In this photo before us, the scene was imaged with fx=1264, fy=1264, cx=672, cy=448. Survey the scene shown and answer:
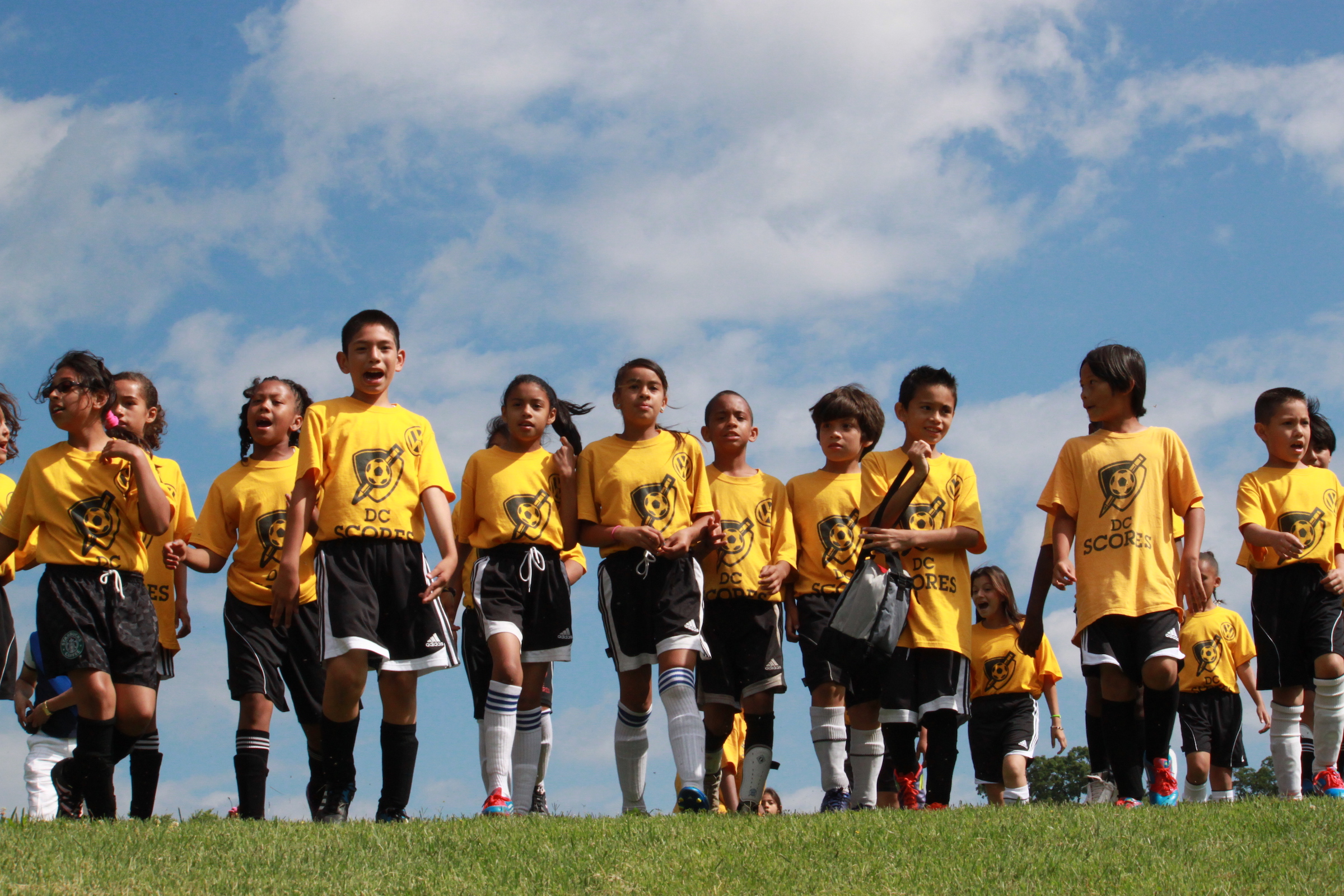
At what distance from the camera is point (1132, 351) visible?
7.16m

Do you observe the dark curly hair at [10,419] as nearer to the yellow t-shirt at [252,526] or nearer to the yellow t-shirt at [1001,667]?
the yellow t-shirt at [252,526]

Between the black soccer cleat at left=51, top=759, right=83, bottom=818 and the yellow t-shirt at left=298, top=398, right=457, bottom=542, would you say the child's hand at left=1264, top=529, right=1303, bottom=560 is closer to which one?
the yellow t-shirt at left=298, top=398, right=457, bottom=542

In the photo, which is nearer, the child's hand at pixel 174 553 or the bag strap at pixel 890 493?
the bag strap at pixel 890 493

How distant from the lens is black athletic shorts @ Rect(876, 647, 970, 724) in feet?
23.4

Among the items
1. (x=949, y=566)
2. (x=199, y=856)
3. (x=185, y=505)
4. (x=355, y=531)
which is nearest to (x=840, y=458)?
(x=949, y=566)

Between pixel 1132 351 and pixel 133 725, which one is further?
pixel 1132 351

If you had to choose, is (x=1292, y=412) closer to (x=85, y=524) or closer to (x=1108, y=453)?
(x=1108, y=453)

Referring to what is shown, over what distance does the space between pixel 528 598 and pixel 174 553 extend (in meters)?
2.16

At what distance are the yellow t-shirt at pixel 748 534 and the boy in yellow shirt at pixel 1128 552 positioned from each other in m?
1.72

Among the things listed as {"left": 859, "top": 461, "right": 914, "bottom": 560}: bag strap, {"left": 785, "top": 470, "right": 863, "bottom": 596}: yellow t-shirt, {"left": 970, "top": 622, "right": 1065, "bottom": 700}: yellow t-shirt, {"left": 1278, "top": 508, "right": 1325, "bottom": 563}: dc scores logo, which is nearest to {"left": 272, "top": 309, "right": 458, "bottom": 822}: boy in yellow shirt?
{"left": 859, "top": 461, "right": 914, "bottom": 560}: bag strap

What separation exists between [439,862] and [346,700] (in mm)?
1470

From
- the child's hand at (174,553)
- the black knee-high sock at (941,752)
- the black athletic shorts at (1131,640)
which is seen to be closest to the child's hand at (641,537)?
the black knee-high sock at (941,752)

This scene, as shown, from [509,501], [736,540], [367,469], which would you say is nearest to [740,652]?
[736,540]

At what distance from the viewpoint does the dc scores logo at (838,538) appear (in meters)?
8.21
